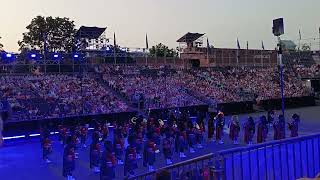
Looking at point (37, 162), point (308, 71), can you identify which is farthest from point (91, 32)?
point (37, 162)

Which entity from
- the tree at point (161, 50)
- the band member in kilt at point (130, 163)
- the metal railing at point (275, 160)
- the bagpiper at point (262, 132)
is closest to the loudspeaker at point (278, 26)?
the bagpiper at point (262, 132)

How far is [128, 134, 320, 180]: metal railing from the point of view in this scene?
23.1ft

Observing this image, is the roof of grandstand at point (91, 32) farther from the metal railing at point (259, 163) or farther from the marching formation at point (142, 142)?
the metal railing at point (259, 163)

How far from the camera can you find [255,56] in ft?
226

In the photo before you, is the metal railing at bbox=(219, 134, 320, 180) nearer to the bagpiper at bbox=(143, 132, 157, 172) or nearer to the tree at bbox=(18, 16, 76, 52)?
the bagpiper at bbox=(143, 132, 157, 172)

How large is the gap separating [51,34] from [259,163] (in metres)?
58.5

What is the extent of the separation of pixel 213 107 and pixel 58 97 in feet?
42.0

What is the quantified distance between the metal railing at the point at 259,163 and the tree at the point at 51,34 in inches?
2185

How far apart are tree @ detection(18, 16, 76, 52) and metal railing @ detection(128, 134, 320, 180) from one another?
55511mm

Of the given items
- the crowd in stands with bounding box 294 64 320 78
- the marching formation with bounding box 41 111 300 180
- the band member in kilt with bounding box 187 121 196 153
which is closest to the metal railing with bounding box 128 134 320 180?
the marching formation with bounding box 41 111 300 180

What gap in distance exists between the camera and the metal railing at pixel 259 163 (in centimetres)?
704

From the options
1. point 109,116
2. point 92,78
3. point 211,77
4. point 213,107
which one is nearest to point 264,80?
point 211,77

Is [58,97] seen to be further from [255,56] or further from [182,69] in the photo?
[255,56]

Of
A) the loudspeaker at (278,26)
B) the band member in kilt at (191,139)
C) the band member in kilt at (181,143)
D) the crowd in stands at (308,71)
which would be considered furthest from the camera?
the crowd in stands at (308,71)
